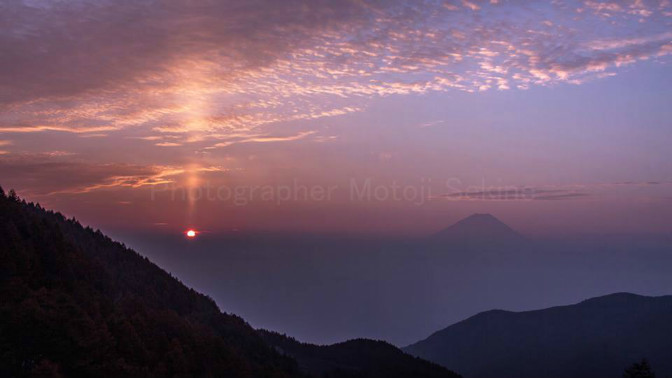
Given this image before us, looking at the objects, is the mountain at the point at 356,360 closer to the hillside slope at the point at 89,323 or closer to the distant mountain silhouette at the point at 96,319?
the distant mountain silhouette at the point at 96,319

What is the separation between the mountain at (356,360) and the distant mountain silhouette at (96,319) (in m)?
1.76

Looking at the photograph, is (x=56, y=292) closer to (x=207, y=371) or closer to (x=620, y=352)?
(x=207, y=371)

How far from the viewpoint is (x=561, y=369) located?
584 ft

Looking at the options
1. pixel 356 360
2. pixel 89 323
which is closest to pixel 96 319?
pixel 89 323

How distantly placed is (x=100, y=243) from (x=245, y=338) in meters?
42.3

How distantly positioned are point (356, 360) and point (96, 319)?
8480 centimetres

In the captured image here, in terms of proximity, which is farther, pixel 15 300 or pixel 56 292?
pixel 56 292

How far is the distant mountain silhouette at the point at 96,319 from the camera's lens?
133ft

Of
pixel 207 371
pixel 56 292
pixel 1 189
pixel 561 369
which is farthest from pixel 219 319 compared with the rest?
pixel 561 369

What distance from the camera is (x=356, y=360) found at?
4879 inches

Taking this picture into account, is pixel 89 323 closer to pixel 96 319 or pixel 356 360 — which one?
pixel 96 319

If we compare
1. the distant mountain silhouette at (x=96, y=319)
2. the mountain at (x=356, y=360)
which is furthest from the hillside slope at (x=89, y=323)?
the mountain at (x=356, y=360)

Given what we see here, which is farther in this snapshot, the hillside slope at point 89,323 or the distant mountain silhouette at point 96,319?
the distant mountain silhouette at point 96,319

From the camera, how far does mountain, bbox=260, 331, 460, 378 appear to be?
110 m
